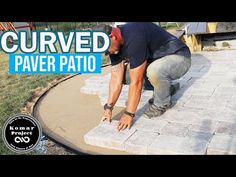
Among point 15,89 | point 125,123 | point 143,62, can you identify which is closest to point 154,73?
point 143,62

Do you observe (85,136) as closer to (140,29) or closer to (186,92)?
(140,29)

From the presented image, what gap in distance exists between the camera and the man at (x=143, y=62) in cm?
314

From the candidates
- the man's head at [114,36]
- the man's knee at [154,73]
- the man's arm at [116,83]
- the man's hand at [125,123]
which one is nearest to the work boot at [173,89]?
the man's knee at [154,73]

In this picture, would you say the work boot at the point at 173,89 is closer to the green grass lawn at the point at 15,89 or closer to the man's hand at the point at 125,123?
the man's hand at the point at 125,123

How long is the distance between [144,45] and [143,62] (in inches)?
7.1

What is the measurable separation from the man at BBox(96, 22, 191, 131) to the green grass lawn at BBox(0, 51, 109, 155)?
1379 millimetres

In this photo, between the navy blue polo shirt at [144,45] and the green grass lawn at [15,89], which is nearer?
the navy blue polo shirt at [144,45]

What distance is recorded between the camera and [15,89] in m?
5.55

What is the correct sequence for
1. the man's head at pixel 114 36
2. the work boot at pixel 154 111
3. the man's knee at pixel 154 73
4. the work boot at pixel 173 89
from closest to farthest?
the man's head at pixel 114 36
the man's knee at pixel 154 73
the work boot at pixel 154 111
the work boot at pixel 173 89

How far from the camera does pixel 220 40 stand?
7.19m

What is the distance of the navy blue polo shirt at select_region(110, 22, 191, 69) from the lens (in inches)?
123

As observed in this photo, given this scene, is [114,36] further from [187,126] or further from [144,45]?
[187,126]

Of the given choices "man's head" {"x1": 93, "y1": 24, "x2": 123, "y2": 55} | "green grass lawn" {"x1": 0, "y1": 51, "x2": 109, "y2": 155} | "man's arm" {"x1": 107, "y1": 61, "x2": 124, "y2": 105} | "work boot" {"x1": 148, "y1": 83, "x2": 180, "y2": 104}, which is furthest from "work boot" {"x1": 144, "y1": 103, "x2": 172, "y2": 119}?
"green grass lawn" {"x1": 0, "y1": 51, "x2": 109, "y2": 155}

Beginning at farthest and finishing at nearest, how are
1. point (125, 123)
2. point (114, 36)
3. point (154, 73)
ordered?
point (154, 73) → point (125, 123) → point (114, 36)
